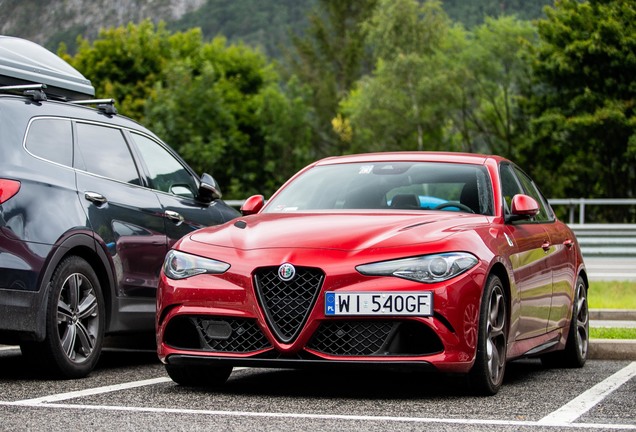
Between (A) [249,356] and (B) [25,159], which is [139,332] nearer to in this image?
(B) [25,159]

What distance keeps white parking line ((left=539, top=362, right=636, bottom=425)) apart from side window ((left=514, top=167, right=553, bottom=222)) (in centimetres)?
124

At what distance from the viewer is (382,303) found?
6887mm

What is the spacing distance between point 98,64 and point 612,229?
56840 millimetres

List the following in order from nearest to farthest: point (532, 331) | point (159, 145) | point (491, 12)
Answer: point (532, 331), point (159, 145), point (491, 12)

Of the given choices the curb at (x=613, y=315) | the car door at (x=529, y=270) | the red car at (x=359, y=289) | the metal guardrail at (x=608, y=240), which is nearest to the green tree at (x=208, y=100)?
the metal guardrail at (x=608, y=240)

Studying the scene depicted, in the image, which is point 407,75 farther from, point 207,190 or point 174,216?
point 174,216

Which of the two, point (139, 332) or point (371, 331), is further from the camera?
point (139, 332)

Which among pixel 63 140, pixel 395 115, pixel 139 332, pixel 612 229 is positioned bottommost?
pixel 395 115

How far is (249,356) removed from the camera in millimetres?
7121

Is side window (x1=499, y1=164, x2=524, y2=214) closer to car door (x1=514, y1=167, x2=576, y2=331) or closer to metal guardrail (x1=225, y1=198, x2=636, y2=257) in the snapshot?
car door (x1=514, y1=167, x2=576, y2=331)

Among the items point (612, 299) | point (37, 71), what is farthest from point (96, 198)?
point (612, 299)

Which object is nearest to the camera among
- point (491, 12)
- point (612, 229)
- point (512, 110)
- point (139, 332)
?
point (139, 332)

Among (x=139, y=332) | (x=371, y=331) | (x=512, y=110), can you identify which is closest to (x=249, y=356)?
(x=371, y=331)

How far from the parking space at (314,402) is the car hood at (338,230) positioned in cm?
85
